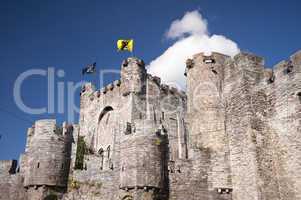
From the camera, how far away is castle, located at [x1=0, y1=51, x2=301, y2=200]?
1473cm

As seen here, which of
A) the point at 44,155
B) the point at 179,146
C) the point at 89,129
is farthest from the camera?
the point at 89,129

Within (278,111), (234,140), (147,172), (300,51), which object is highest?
(300,51)

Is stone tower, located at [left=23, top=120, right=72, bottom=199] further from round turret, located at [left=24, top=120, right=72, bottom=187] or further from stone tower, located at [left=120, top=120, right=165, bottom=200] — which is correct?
stone tower, located at [left=120, top=120, right=165, bottom=200]

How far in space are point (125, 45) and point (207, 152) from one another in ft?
35.6

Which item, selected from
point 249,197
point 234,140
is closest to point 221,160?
point 234,140

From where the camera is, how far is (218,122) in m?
17.2

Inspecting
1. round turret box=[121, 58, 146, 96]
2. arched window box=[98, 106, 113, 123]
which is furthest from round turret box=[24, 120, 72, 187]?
arched window box=[98, 106, 113, 123]

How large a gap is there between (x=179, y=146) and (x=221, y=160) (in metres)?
9.90

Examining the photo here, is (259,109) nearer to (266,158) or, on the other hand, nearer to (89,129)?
(266,158)

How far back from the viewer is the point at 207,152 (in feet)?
54.4

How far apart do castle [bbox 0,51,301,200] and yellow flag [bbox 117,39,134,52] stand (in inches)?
258

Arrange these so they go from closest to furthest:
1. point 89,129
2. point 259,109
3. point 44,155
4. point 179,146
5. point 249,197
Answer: point 249,197 < point 259,109 < point 44,155 < point 179,146 < point 89,129

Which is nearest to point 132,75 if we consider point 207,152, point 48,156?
point 48,156

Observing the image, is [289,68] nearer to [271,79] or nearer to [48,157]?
[271,79]
